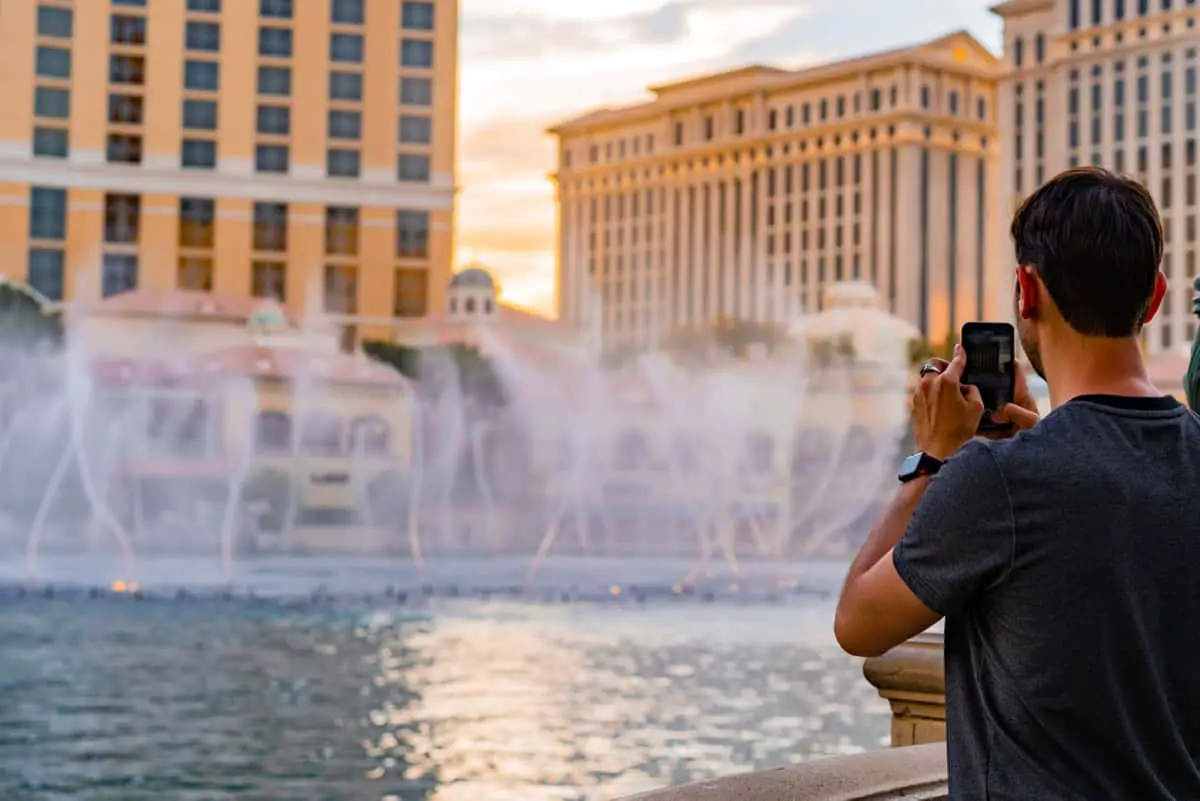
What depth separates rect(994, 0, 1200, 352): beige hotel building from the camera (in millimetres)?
74312

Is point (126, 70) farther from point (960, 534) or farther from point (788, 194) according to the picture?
point (960, 534)

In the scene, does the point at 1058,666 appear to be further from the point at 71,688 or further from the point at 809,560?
the point at 809,560

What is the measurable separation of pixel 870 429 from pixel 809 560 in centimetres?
961

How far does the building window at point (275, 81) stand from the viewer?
60812mm

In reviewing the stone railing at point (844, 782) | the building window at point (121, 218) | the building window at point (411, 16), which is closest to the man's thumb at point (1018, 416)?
the stone railing at point (844, 782)

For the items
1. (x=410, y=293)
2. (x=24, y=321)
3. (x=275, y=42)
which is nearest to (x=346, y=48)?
(x=275, y=42)

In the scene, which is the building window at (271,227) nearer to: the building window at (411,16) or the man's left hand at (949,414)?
the building window at (411,16)

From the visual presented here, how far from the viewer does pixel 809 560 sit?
34.4 meters

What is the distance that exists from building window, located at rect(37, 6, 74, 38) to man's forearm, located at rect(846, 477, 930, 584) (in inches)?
2436

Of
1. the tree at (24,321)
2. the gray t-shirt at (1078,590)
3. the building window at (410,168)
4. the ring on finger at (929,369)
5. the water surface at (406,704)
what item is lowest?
the water surface at (406,704)

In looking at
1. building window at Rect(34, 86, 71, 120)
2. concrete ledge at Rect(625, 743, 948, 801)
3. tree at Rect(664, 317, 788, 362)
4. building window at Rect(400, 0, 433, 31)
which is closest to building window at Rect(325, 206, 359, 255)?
building window at Rect(400, 0, 433, 31)

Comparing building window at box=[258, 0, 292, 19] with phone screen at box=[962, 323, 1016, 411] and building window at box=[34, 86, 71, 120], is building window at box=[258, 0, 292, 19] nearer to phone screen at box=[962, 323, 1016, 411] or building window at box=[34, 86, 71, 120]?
building window at box=[34, 86, 71, 120]

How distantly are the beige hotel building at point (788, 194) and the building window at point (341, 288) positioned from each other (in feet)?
104

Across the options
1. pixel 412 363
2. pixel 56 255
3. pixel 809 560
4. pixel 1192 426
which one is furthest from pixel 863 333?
pixel 1192 426
